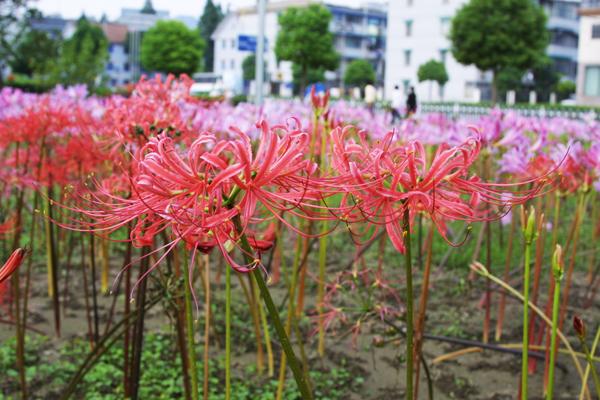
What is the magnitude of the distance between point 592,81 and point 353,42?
42590mm

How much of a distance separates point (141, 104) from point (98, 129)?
0.84 metres

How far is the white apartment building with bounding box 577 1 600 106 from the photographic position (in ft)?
133

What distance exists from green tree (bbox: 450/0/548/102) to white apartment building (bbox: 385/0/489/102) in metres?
18.3

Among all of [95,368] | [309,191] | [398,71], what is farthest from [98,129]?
[398,71]

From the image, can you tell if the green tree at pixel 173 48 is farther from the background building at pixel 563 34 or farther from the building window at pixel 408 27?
the background building at pixel 563 34

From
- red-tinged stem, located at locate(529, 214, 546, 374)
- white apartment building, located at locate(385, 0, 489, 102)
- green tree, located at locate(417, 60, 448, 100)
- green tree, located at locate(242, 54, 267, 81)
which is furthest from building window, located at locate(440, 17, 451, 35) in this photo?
red-tinged stem, located at locate(529, 214, 546, 374)

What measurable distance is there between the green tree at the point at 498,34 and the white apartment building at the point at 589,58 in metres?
7.28

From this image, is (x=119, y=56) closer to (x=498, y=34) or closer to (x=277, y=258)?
(x=498, y=34)

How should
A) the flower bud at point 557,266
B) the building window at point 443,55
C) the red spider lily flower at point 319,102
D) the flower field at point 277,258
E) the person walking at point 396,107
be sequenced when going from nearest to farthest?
the flower field at point 277,258 → the flower bud at point 557,266 → the red spider lily flower at point 319,102 → the person walking at point 396,107 → the building window at point 443,55

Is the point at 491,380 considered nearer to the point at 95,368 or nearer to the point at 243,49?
the point at 95,368

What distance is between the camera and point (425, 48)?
183 feet

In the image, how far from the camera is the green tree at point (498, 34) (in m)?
33.1

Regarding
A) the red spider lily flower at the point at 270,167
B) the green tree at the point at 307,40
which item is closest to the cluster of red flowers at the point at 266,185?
the red spider lily flower at the point at 270,167

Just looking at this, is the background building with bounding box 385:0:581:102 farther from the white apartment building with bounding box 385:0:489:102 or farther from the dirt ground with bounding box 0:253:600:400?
the dirt ground with bounding box 0:253:600:400
